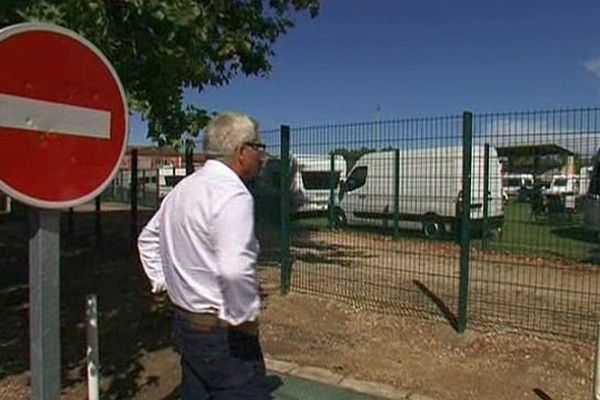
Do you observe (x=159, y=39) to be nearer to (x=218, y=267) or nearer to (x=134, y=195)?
(x=218, y=267)

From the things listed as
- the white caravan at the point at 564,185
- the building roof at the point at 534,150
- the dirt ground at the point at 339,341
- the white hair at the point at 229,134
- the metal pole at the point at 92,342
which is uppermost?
the building roof at the point at 534,150

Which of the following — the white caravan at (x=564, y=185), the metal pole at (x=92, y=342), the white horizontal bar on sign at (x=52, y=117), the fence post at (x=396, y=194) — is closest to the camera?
the white horizontal bar on sign at (x=52, y=117)

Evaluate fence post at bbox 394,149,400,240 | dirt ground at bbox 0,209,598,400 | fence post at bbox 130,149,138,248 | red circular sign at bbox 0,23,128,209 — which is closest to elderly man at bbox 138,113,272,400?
red circular sign at bbox 0,23,128,209

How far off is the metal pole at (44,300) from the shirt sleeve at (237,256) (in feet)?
1.96

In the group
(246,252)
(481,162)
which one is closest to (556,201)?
(481,162)

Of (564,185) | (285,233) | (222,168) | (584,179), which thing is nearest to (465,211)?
(564,185)

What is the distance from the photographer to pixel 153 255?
279 cm

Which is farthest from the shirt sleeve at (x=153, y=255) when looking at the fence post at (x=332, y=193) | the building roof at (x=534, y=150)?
the fence post at (x=332, y=193)

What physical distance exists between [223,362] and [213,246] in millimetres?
518

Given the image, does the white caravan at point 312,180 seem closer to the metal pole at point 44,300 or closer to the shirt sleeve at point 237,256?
the shirt sleeve at point 237,256

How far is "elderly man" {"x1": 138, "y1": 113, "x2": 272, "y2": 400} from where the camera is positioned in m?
2.28

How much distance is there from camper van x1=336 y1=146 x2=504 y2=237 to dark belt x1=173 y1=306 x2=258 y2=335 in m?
5.26

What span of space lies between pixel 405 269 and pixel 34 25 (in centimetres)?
739

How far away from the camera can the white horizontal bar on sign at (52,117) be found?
1.91 meters
